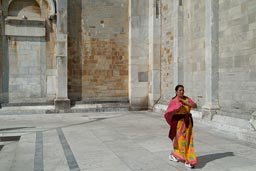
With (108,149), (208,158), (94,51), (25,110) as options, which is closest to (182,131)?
(208,158)

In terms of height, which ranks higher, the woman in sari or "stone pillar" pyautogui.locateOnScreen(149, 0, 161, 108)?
"stone pillar" pyautogui.locateOnScreen(149, 0, 161, 108)

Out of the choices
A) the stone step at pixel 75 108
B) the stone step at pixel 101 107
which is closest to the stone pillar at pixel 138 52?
the stone step at pixel 101 107

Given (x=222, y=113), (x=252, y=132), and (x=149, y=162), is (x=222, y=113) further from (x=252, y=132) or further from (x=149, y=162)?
(x=149, y=162)

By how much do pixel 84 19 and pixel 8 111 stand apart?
5.79 meters

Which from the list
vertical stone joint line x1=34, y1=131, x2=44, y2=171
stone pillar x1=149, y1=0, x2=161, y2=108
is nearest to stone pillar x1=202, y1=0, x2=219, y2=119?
stone pillar x1=149, y1=0, x2=161, y2=108

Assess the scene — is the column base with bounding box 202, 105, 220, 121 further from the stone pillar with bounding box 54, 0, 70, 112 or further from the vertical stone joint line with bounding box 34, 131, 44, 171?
the stone pillar with bounding box 54, 0, 70, 112

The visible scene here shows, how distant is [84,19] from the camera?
593 inches

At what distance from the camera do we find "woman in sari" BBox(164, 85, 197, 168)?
5289 mm

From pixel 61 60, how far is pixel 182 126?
32.8 ft

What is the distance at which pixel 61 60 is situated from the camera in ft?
46.6

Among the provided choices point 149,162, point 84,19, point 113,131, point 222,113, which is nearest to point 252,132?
point 222,113

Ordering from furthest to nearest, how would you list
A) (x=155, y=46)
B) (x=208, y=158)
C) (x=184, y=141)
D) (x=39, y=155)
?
(x=155, y=46)
(x=39, y=155)
(x=208, y=158)
(x=184, y=141)

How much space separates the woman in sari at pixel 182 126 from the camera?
529cm

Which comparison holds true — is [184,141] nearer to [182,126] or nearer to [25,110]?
[182,126]
